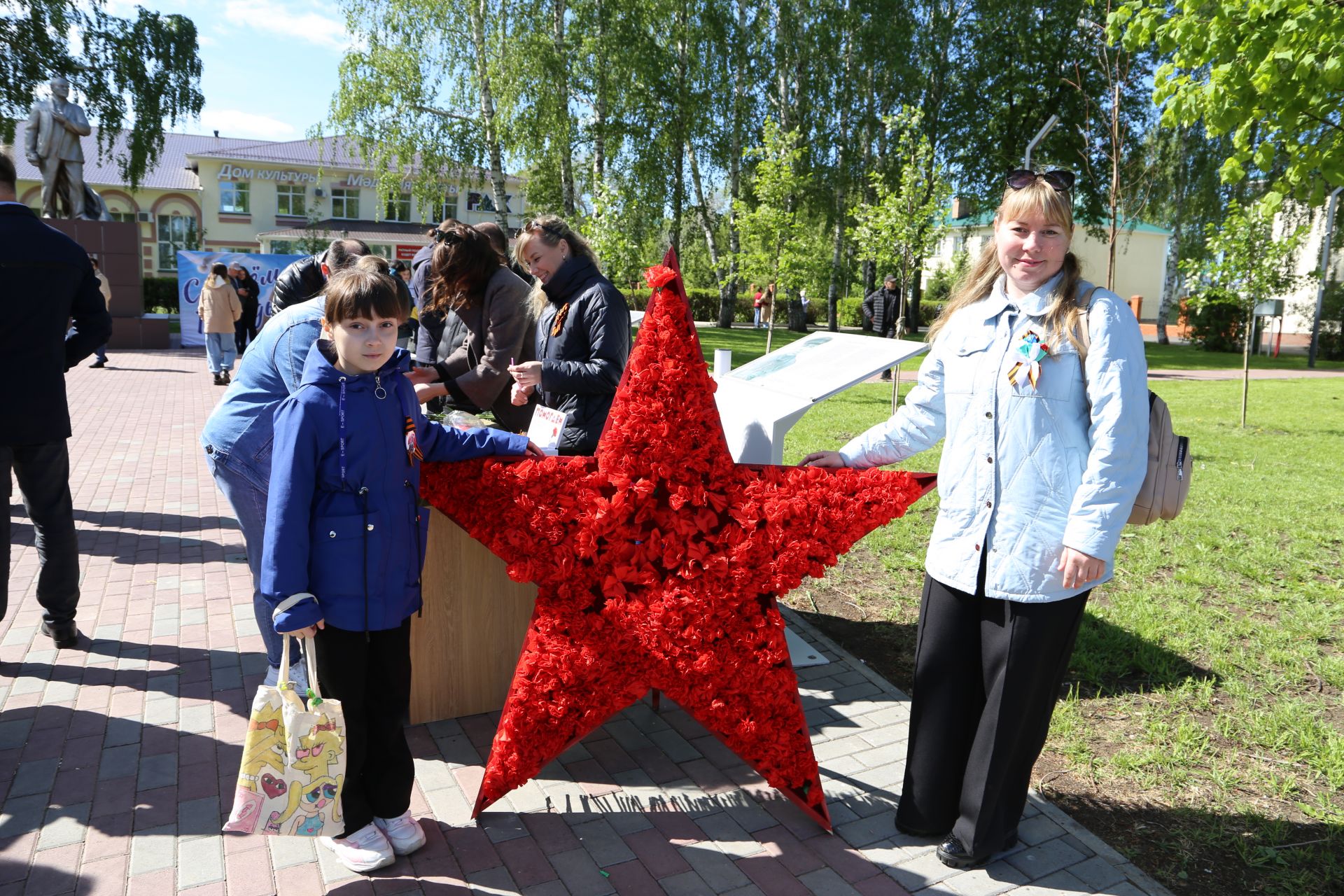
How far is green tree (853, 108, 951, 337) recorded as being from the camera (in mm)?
21078

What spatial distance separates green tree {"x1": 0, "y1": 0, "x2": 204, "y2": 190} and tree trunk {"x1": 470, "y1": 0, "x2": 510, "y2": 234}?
6960 mm

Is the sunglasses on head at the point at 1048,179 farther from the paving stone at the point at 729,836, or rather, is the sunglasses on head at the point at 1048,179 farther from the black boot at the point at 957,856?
the paving stone at the point at 729,836

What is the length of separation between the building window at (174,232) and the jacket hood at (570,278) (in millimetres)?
52346

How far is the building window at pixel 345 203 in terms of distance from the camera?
160ft

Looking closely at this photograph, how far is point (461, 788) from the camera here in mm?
3229

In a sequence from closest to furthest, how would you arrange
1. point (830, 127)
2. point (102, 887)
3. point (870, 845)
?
point (102, 887)
point (870, 845)
point (830, 127)

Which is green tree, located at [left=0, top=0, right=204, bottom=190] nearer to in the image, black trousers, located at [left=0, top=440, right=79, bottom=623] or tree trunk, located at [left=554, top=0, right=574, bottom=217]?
tree trunk, located at [left=554, top=0, right=574, bottom=217]

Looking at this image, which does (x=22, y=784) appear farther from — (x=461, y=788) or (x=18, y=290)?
(x=18, y=290)

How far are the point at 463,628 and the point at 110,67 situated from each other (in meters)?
22.5

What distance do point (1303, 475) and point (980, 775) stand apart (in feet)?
27.3

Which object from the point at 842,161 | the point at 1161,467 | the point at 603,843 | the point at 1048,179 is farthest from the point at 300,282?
the point at 842,161

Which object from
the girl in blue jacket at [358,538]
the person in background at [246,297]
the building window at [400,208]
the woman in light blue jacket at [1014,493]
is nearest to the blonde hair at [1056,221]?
the woman in light blue jacket at [1014,493]

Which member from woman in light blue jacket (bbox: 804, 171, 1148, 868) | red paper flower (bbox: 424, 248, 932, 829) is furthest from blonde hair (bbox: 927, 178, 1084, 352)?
red paper flower (bbox: 424, 248, 932, 829)

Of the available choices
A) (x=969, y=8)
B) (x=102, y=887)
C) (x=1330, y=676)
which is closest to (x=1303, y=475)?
(x=1330, y=676)
